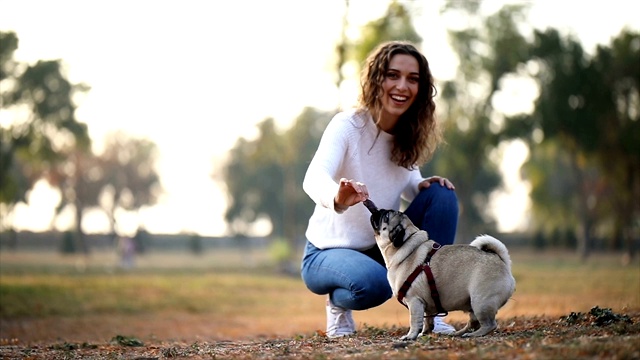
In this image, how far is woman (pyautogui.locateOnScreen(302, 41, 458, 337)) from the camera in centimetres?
652

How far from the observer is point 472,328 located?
6.05 metres

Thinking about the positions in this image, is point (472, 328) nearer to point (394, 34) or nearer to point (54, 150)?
point (394, 34)

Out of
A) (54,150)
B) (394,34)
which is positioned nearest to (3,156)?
(54,150)

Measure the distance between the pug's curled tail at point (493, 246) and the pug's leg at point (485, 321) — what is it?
14.4 inches

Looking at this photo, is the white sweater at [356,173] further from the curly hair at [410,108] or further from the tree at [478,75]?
the tree at [478,75]

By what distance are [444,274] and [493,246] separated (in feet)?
1.34

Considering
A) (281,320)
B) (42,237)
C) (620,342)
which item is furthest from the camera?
(42,237)

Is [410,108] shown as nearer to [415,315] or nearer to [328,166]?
[328,166]

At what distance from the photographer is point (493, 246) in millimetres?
5785

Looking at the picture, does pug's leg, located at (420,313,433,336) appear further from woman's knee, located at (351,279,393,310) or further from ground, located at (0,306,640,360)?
woman's knee, located at (351,279,393,310)

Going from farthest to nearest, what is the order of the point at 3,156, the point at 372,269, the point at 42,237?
the point at 42,237 → the point at 3,156 → the point at 372,269

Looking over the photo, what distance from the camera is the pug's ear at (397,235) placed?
231 inches

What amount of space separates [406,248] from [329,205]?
0.65 metres

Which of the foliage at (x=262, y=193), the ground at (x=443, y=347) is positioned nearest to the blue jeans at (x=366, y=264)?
the ground at (x=443, y=347)
